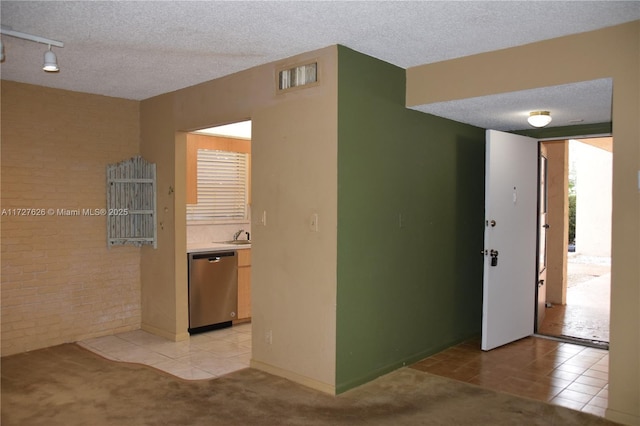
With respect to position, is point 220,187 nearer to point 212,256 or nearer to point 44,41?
point 212,256

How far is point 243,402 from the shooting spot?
359 cm

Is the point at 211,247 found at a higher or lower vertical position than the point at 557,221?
lower

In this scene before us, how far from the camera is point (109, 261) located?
5.46 meters

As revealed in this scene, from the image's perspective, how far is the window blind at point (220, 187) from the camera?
6348mm

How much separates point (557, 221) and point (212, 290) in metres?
5.07

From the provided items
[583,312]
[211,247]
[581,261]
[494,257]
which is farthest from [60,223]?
[581,261]

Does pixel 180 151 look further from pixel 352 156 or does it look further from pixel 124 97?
pixel 352 156

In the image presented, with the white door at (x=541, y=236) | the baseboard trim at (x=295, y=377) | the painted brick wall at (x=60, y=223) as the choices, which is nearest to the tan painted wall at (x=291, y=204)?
the baseboard trim at (x=295, y=377)

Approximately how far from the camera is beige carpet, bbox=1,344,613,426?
3324 mm

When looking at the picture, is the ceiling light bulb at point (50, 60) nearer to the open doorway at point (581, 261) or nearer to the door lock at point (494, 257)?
the door lock at point (494, 257)

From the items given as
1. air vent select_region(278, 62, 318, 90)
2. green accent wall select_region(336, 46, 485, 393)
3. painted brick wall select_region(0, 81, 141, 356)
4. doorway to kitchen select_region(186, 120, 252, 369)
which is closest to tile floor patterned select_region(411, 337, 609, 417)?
green accent wall select_region(336, 46, 485, 393)

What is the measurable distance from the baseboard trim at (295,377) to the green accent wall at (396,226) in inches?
4.9

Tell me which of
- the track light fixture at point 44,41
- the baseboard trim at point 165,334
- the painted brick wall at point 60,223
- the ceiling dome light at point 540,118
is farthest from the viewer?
the baseboard trim at point 165,334

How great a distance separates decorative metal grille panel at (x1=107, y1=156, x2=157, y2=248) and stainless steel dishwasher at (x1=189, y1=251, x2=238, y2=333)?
584mm
